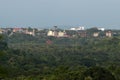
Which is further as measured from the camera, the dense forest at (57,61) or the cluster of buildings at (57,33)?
the cluster of buildings at (57,33)

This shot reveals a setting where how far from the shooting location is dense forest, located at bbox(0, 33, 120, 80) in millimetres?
38281

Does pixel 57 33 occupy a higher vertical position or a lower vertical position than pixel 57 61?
higher

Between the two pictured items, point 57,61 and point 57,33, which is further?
point 57,33

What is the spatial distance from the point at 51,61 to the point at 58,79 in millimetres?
34803

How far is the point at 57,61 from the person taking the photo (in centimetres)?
7238

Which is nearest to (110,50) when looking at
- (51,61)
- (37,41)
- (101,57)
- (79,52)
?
(79,52)

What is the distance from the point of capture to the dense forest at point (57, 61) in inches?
1507

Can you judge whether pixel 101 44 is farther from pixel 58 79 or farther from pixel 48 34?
pixel 58 79

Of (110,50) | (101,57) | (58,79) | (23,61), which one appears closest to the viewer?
(58,79)

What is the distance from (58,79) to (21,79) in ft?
11.3

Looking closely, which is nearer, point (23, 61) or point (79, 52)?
point (23, 61)

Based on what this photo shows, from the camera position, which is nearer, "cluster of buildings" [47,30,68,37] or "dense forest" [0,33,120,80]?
"dense forest" [0,33,120,80]

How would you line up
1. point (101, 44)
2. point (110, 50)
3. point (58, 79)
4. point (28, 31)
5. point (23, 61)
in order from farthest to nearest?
point (28, 31)
point (101, 44)
point (110, 50)
point (23, 61)
point (58, 79)

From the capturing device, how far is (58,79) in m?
37.5
